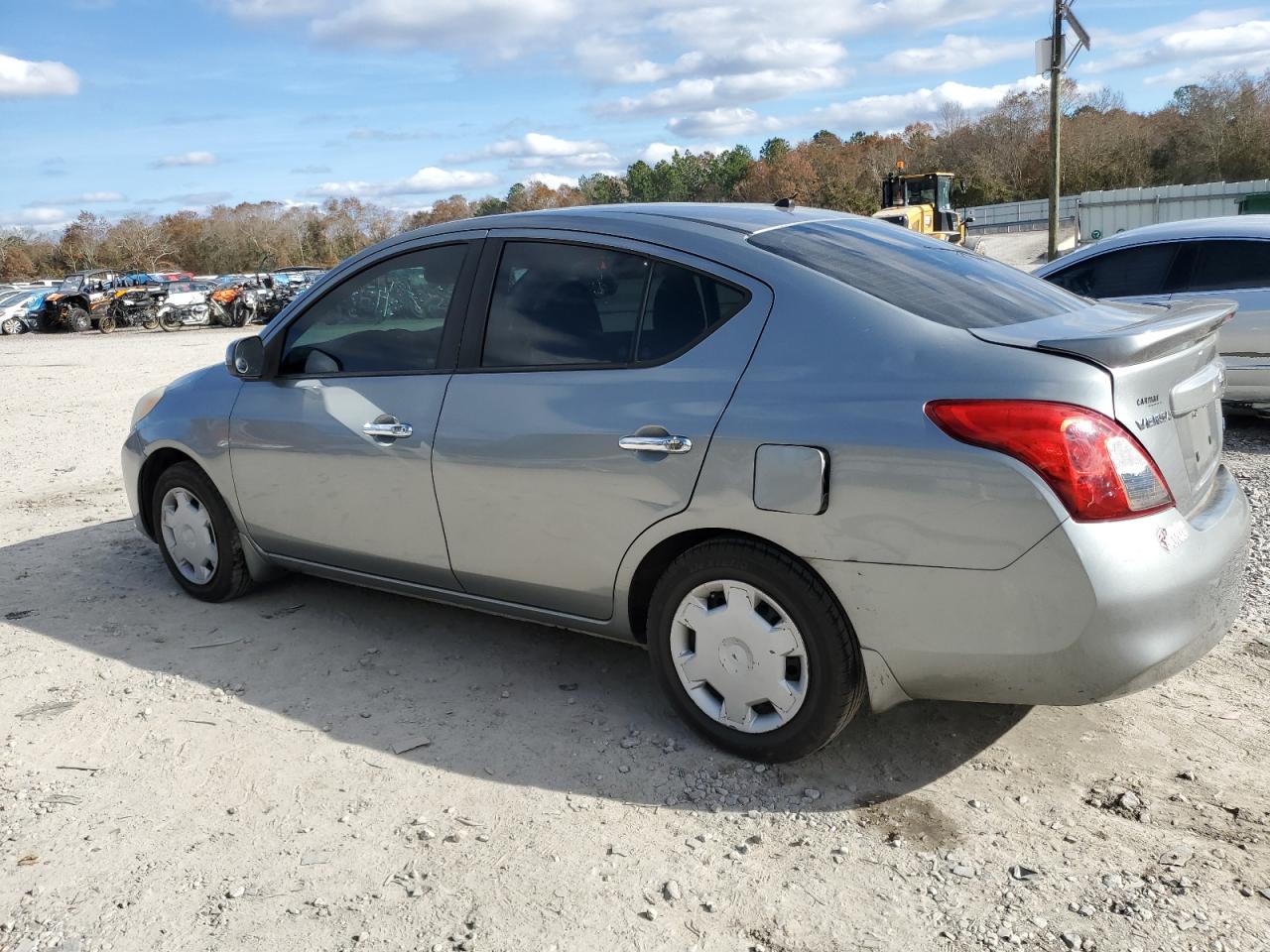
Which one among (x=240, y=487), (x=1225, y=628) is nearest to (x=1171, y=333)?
(x=1225, y=628)

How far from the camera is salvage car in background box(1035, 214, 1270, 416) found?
7590mm

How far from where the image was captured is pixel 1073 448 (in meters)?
2.70

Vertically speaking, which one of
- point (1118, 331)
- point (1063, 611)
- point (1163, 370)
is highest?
point (1118, 331)

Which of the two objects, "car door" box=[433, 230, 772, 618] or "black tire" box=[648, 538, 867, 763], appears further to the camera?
"car door" box=[433, 230, 772, 618]

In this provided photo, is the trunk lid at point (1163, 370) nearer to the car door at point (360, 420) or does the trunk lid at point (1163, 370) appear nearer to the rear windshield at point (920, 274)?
the rear windshield at point (920, 274)

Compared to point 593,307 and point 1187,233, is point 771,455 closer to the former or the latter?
point 593,307

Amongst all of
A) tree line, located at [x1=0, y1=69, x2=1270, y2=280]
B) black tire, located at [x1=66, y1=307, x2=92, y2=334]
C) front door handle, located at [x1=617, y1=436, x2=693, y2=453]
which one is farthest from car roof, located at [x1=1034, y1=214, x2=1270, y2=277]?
tree line, located at [x1=0, y1=69, x2=1270, y2=280]

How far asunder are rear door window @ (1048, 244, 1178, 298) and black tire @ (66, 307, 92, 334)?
3287 cm

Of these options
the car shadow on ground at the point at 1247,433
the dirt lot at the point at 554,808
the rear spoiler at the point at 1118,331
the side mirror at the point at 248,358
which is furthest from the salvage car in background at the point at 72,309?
the rear spoiler at the point at 1118,331

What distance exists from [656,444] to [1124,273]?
6.15 m

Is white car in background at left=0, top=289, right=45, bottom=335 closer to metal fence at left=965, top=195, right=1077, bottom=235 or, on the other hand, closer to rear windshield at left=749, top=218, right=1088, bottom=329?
rear windshield at left=749, top=218, right=1088, bottom=329

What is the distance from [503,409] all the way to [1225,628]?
231cm

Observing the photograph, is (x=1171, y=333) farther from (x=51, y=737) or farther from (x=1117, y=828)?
(x=51, y=737)

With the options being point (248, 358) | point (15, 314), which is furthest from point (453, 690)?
point (15, 314)
